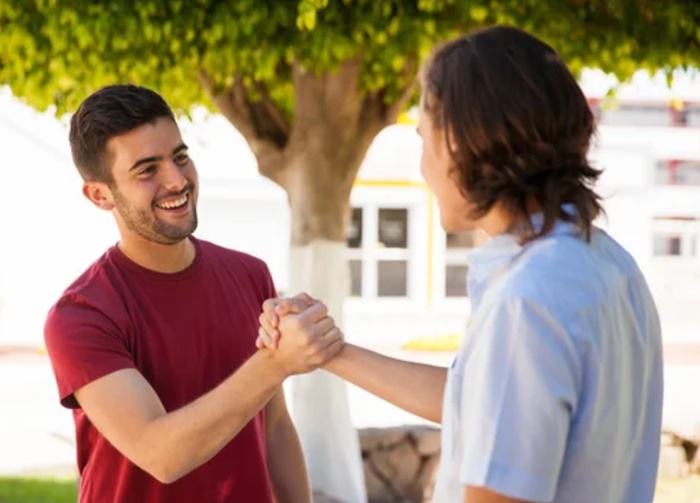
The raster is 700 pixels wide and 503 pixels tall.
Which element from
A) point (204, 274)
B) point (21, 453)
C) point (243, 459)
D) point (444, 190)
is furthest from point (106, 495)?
point (21, 453)

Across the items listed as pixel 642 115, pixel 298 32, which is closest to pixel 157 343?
pixel 298 32

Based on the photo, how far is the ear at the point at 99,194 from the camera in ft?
8.33

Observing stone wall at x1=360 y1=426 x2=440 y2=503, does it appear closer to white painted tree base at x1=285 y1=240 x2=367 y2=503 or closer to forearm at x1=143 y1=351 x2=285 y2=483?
white painted tree base at x1=285 y1=240 x2=367 y2=503

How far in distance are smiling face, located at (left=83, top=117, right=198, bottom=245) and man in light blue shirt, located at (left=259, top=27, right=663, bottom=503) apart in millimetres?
872

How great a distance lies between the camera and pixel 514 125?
159 centimetres

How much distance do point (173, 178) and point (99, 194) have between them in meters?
0.18

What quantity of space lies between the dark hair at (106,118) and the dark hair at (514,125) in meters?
0.94

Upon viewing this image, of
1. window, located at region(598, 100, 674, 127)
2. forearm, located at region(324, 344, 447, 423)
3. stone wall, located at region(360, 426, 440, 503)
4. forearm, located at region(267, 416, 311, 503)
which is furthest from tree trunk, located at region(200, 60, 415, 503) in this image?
window, located at region(598, 100, 674, 127)

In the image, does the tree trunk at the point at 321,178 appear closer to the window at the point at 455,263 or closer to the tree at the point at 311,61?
the tree at the point at 311,61

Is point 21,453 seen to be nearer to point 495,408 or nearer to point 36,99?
point 36,99

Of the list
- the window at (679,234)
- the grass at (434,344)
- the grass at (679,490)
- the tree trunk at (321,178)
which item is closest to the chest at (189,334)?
the tree trunk at (321,178)

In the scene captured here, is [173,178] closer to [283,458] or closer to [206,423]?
[206,423]

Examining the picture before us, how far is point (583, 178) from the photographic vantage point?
169 cm

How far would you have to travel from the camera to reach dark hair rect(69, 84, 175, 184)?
245 cm
